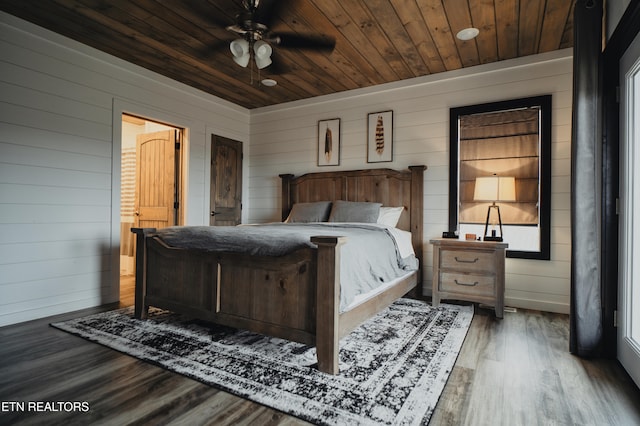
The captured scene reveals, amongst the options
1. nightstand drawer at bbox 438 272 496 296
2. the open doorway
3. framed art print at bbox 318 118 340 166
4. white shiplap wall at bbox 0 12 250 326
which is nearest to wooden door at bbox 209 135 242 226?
the open doorway

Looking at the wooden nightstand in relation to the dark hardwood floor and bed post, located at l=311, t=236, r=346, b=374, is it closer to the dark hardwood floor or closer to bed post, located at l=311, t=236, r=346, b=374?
the dark hardwood floor

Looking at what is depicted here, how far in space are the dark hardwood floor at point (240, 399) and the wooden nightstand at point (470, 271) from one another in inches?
27.8

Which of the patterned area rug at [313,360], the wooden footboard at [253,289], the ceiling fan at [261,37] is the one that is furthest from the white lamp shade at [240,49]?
the patterned area rug at [313,360]

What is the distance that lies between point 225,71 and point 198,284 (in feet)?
8.58

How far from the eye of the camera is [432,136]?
4090 mm

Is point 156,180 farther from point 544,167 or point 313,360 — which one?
point 544,167

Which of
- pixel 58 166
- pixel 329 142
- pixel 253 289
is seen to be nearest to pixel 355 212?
pixel 329 142

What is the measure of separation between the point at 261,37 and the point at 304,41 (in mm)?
345

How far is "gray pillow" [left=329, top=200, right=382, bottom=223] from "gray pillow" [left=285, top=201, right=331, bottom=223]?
0.14 meters

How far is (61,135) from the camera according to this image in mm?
3270

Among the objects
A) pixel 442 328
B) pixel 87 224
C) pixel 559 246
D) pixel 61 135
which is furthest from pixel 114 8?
pixel 559 246

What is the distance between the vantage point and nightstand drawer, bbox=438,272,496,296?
3270 millimetres

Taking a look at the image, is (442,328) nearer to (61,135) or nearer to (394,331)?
(394,331)
